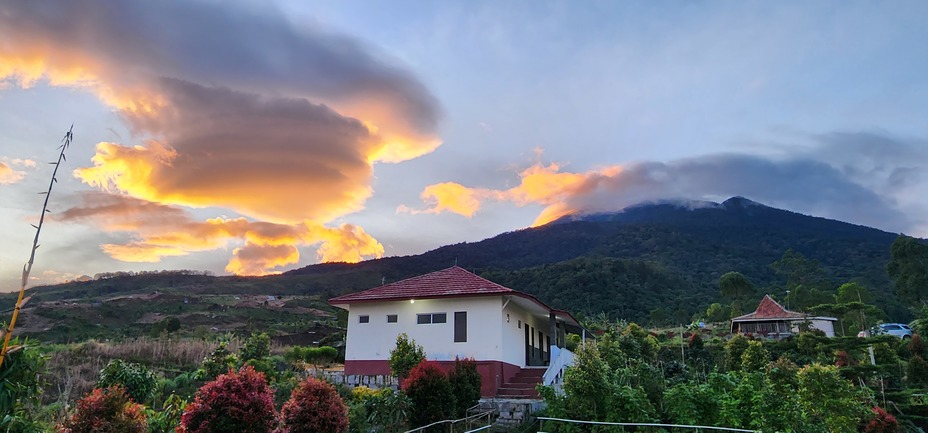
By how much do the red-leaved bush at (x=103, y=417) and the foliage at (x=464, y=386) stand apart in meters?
7.99

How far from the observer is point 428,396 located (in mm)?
12797

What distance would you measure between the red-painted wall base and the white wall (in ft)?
0.73

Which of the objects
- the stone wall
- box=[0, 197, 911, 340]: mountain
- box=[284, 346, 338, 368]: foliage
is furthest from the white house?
box=[0, 197, 911, 340]: mountain

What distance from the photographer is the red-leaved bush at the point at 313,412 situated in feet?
30.3

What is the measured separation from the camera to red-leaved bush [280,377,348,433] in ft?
30.3

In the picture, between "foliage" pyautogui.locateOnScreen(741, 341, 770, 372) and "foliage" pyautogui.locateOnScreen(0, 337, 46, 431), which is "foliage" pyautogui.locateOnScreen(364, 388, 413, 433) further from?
"foliage" pyautogui.locateOnScreen(741, 341, 770, 372)

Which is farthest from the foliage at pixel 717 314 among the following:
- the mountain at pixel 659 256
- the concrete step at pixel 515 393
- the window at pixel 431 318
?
the window at pixel 431 318

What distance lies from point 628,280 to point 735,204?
11255 centimetres

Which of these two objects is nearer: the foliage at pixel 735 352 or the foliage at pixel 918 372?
the foliage at pixel 918 372

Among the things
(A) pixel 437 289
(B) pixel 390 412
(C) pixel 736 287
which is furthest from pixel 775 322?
(B) pixel 390 412

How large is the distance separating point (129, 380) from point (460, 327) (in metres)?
10.4

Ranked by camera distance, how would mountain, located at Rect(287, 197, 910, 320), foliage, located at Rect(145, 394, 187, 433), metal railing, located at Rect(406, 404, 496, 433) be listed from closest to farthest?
foliage, located at Rect(145, 394, 187, 433) < metal railing, located at Rect(406, 404, 496, 433) < mountain, located at Rect(287, 197, 910, 320)

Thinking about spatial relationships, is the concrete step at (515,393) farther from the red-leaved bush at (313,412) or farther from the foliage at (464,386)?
the red-leaved bush at (313,412)

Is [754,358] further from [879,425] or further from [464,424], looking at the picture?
[464,424]
